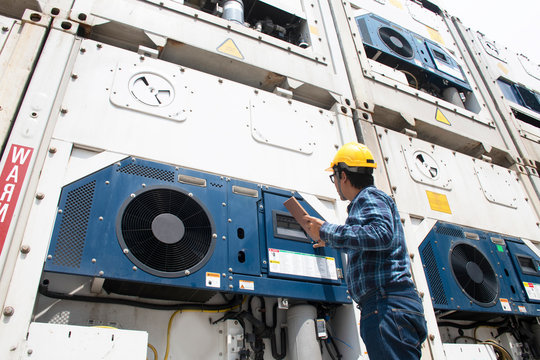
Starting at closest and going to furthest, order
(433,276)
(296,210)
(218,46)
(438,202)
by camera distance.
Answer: (296,210), (433,276), (218,46), (438,202)

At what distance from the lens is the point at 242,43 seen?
371 centimetres

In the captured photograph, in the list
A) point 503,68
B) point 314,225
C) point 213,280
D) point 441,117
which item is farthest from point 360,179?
point 503,68

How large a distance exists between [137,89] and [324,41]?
2.40 m

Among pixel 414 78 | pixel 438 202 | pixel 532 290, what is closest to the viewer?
pixel 532 290

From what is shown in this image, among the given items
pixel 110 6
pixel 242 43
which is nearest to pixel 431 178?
pixel 242 43

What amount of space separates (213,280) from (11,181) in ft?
3.81

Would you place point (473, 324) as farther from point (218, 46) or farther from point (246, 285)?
point (218, 46)

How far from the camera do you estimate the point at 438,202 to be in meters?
3.85

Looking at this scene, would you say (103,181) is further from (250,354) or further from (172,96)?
(250,354)

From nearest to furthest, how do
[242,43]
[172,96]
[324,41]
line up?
[172,96], [242,43], [324,41]

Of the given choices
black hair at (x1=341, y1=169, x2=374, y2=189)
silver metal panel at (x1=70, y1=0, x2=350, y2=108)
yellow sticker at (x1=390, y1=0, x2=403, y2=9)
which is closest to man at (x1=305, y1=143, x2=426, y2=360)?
black hair at (x1=341, y1=169, x2=374, y2=189)

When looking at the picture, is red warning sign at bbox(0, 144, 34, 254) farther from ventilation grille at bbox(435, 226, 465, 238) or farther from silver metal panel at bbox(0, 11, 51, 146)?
ventilation grille at bbox(435, 226, 465, 238)

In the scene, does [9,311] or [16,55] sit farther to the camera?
[16,55]

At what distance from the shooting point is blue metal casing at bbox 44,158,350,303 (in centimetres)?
211
